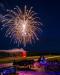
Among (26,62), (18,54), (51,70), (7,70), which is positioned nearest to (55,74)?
(51,70)

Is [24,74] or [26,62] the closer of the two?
[24,74]

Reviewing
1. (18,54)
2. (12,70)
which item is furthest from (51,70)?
(18,54)

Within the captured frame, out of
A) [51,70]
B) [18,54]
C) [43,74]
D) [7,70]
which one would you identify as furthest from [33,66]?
[18,54]

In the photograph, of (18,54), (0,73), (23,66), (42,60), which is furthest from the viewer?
(18,54)

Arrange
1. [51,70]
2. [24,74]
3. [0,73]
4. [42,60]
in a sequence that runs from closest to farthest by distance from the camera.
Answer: [0,73]
[24,74]
[51,70]
[42,60]

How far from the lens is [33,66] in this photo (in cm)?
4194

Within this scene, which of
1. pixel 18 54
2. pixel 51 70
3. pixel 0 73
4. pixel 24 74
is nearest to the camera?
pixel 0 73

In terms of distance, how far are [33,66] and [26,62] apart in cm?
172

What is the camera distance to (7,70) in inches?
1188

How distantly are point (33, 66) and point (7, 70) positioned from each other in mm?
12293

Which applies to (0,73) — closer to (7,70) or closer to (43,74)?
(7,70)

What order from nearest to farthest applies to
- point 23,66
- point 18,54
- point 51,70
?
1. point 51,70
2. point 23,66
3. point 18,54

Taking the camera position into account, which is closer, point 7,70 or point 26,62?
point 7,70

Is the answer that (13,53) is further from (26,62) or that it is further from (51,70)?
(51,70)
